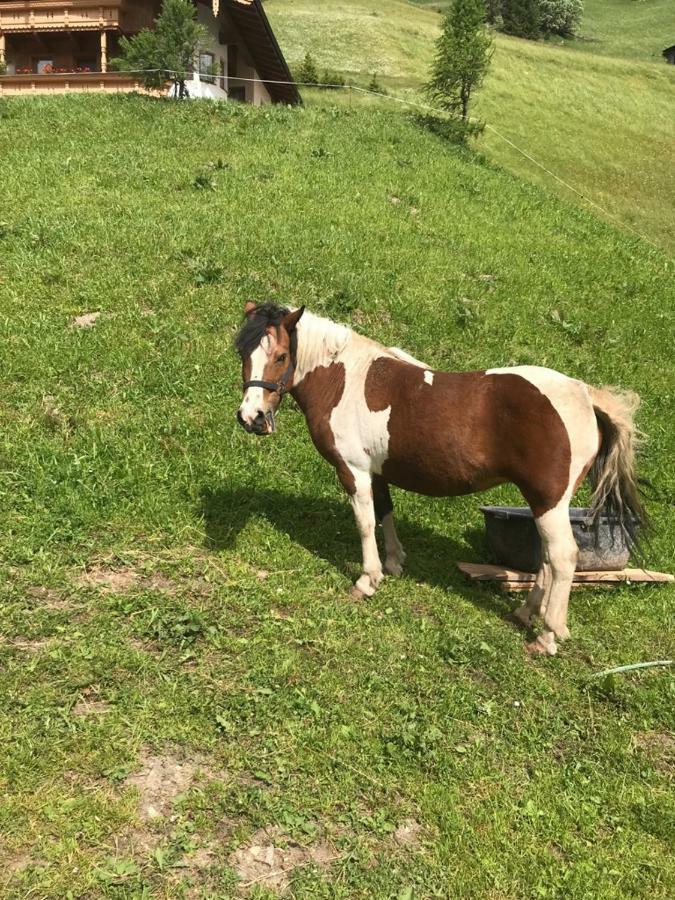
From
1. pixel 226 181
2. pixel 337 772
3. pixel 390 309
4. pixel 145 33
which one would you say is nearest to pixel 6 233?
pixel 226 181

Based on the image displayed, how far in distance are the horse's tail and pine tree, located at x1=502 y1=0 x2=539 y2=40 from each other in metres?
88.2

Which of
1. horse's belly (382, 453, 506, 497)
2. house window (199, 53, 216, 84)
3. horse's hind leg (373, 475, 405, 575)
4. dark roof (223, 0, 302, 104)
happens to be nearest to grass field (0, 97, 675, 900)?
horse's hind leg (373, 475, 405, 575)

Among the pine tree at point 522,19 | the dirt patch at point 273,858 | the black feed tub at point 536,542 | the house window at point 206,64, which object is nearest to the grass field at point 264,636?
the dirt patch at point 273,858

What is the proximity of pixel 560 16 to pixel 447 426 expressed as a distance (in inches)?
3749

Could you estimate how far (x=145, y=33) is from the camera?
78.4 ft

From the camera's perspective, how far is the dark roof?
31.1 m

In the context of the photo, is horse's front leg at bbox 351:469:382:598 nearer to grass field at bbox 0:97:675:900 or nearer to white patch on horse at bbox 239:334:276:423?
grass field at bbox 0:97:675:900

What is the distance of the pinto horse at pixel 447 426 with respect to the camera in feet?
17.5

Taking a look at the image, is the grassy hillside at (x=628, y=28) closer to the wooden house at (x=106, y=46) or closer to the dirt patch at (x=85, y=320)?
the wooden house at (x=106, y=46)

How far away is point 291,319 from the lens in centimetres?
568

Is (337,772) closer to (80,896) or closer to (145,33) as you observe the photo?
(80,896)

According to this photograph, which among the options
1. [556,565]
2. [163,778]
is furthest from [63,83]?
[163,778]

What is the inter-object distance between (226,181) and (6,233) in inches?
234

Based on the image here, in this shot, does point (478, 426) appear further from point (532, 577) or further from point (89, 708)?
point (89, 708)
